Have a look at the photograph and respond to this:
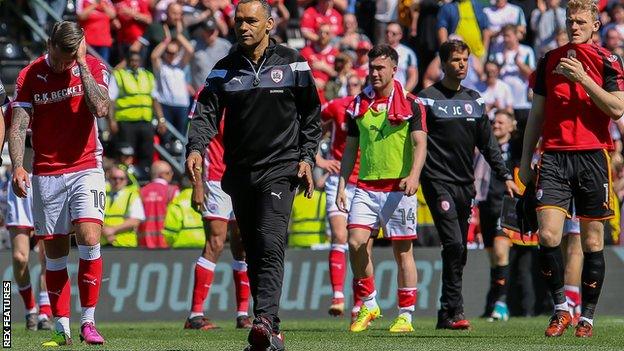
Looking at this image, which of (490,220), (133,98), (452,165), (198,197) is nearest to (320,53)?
(133,98)

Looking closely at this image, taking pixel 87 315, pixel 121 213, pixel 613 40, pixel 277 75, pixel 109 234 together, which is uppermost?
pixel 613 40

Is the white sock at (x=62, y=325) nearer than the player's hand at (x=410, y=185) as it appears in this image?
Yes

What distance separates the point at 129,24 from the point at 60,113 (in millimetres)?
11186

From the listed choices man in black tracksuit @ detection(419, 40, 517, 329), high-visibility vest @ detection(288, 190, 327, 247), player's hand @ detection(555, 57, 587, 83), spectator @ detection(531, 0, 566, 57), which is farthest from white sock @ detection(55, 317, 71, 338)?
spectator @ detection(531, 0, 566, 57)

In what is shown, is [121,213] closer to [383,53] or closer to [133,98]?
[133,98]

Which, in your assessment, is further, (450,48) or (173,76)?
(173,76)

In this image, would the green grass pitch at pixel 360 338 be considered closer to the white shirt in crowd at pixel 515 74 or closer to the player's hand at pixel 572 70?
the player's hand at pixel 572 70

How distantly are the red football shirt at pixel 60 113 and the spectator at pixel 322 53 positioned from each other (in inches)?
405

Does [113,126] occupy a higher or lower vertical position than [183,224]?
higher

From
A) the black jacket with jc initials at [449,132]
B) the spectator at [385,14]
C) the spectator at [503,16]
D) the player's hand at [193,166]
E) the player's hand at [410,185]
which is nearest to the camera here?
the player's hand at [193,166]

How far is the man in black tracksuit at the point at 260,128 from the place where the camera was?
1009 cm

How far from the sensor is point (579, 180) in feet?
38.9

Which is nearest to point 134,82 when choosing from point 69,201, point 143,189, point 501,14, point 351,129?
point 143,189

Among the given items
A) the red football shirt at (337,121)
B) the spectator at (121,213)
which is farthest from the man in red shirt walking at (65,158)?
the spectator at (121,213)
